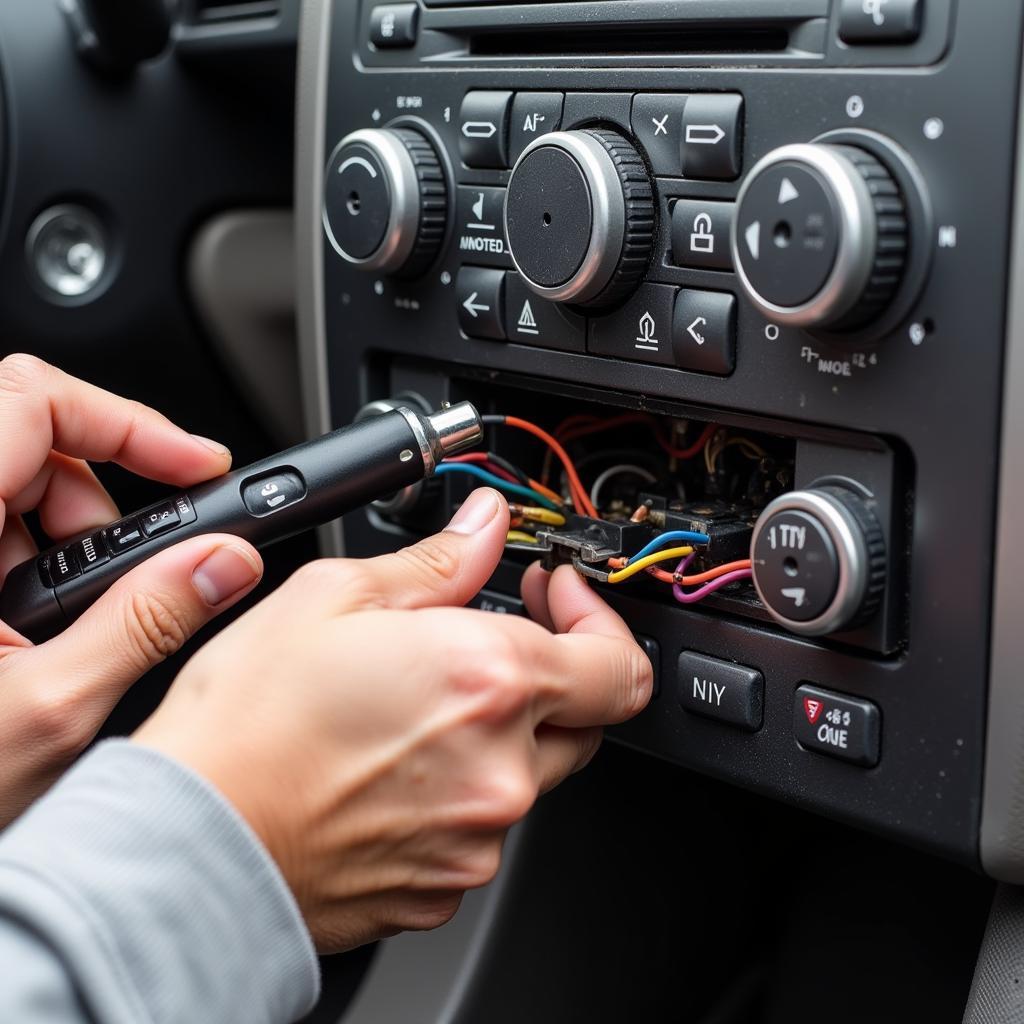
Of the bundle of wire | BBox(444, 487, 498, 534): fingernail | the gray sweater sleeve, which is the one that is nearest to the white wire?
the bundle of wire

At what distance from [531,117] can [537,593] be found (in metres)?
0.25

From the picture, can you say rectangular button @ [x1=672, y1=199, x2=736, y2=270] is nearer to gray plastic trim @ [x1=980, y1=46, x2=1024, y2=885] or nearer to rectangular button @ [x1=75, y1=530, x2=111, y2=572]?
gray plastic trim @ [x1=980, y1=46, x2=1024, y2=885]

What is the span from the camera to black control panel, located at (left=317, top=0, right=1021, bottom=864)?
51 cm

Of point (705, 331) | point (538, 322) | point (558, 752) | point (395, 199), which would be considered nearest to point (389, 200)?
point (395, 199)

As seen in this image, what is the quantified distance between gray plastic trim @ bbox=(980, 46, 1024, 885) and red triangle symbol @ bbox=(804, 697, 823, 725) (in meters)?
0.08

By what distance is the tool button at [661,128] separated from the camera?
0.60 m

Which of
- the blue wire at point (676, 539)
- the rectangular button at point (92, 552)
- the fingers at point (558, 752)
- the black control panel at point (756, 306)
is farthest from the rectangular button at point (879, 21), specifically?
the rectangular button at point (92, 552)

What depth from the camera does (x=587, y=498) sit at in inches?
28.0

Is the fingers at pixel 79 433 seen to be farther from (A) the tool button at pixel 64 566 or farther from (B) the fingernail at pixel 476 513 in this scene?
(B) the fingernail at pixel 476 513

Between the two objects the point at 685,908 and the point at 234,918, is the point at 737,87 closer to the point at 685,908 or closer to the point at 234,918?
the point at 234,918

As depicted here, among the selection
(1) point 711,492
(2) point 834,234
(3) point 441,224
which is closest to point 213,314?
(3) point 441,224

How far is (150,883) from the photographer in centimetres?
42

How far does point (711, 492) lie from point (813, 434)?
11cm

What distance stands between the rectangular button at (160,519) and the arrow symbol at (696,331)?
0.90 ft
